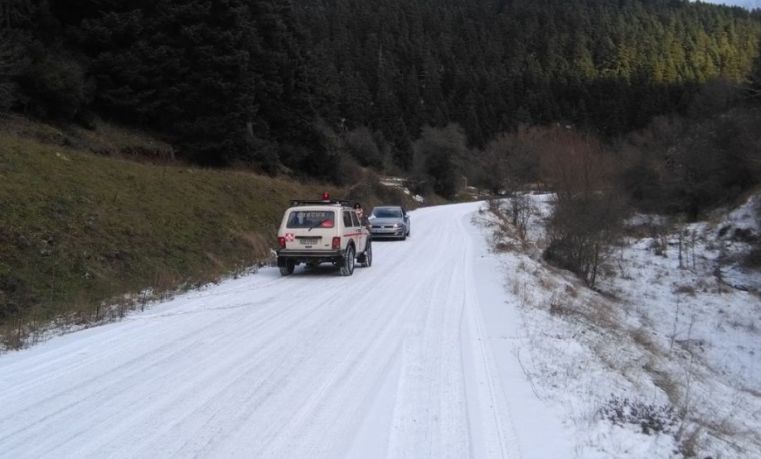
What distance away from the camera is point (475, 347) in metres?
8.68

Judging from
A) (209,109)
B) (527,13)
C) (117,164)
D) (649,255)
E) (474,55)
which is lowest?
(649,255)

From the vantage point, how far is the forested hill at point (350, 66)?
28.8 m

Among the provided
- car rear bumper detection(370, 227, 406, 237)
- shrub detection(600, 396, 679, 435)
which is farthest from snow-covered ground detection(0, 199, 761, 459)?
car rear bumper detection(370, 227, 406, 237)

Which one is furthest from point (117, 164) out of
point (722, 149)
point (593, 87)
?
point (593, 87)

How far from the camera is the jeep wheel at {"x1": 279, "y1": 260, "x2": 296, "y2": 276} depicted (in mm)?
16250

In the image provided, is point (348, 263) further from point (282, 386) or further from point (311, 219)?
point (282, 386)

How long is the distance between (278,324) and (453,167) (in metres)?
74.4

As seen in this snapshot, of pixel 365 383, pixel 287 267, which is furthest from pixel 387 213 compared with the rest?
pixel 365 383

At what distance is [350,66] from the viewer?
378 feet

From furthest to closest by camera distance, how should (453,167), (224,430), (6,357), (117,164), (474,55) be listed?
1. (474,55)
2. (453,167)
3. (117,164)
4. (6,357)
5. (224,430)

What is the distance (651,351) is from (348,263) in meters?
7.74

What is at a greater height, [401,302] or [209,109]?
[209,109]

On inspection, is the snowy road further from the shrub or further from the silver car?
the silver car

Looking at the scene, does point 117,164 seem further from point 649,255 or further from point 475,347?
point 649,255
